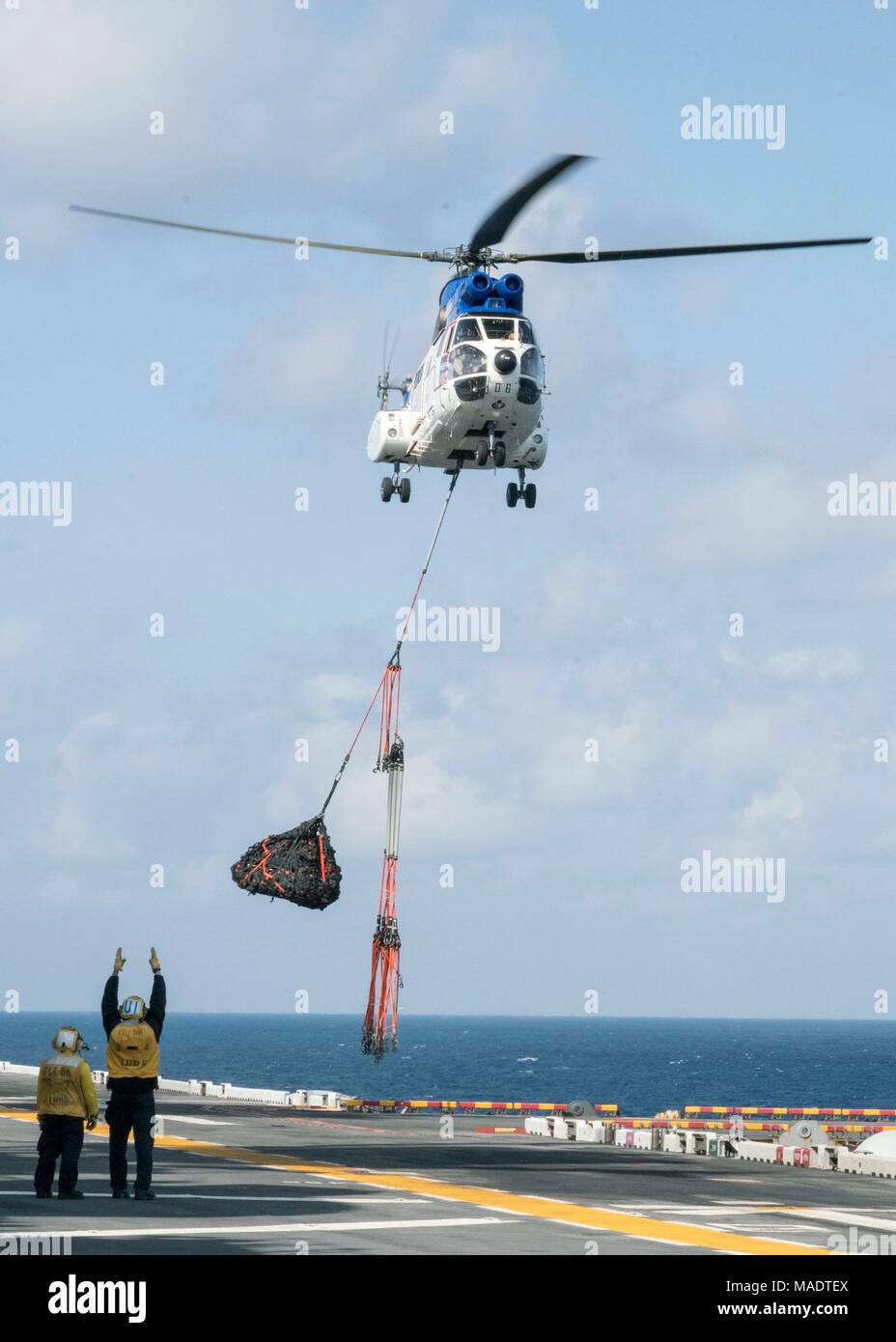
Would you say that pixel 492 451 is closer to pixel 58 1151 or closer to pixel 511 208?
pixel 511 208

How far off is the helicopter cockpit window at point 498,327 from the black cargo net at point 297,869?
1052cm

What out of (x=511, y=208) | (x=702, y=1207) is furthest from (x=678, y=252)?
(x=702, y=1207)

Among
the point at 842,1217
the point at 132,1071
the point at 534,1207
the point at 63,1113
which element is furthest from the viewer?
the point at 842,1217

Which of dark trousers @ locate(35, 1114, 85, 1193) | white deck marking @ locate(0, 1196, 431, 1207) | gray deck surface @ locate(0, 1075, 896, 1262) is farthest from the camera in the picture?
white deck marking @ locate(0, 1196, 431, 1207)

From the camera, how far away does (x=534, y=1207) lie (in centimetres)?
2177

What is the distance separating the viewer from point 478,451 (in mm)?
33594

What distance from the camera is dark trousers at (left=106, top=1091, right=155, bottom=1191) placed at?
20.9m

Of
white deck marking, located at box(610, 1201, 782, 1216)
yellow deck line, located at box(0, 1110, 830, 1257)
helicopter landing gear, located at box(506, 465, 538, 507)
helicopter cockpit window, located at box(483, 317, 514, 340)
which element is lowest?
white deck marking, located at box(610, 1201, 782, 1216)

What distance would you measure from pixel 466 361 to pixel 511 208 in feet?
9.20

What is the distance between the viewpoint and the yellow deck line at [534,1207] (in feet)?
60.4

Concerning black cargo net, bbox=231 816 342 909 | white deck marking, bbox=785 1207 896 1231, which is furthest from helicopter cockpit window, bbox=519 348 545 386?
white deck marking, bbox=785 1207 896 1231

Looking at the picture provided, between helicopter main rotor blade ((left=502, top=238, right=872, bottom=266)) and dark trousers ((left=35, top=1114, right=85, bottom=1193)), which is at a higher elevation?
helicopter main rotor blade ((left=502, top=238, right=872, bottom=266))

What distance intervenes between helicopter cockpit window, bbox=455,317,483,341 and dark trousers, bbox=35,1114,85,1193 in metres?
16.4

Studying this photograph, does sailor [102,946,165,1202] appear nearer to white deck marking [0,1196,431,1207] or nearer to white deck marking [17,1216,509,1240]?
white deck marking [0,1196,431,1207]
